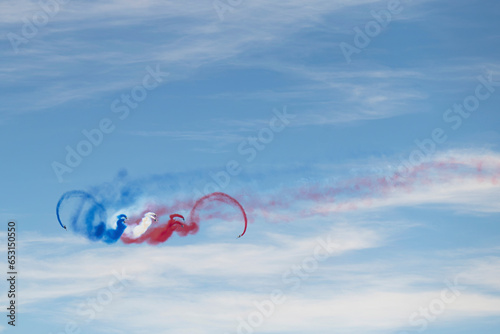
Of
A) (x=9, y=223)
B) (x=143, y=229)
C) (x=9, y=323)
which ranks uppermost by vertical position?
(x=143, y=229)

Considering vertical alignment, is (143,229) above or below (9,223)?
above

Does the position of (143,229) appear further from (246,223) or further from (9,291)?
(9,291)

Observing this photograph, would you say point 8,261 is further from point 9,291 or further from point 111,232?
point 111,232

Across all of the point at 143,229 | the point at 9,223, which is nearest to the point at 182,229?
the point at 143,229

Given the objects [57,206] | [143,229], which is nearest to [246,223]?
[143,229]

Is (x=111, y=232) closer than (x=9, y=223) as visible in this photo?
No

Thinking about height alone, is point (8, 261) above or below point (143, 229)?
below

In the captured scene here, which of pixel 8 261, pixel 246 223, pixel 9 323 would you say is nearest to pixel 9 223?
pixel 8 261

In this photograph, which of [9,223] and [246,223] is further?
[246,223]
